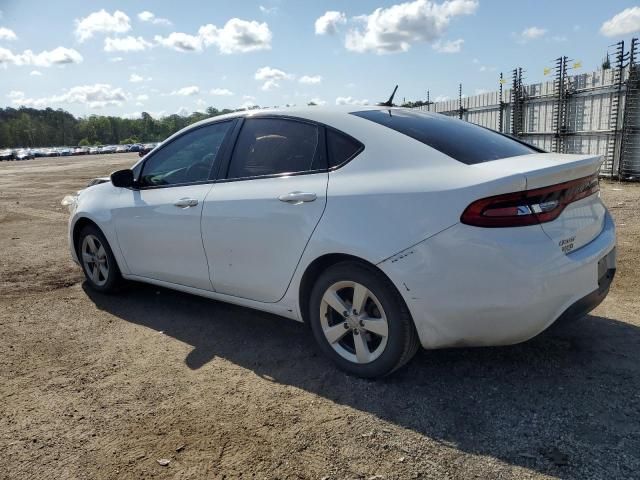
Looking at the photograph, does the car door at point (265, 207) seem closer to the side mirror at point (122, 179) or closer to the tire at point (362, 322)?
the tire at point (362, 322)

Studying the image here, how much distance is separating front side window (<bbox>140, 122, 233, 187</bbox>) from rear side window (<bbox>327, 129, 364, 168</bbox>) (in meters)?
1.01

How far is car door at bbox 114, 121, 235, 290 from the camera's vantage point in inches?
149

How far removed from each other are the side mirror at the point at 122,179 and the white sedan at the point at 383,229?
1.39ft

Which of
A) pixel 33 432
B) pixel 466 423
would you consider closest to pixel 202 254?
pixel 33 432

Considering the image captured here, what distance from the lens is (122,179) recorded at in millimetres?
4367

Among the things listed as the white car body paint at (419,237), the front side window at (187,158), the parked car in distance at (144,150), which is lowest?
the parked car in distance at (144,150)

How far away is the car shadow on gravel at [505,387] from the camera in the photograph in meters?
2.33

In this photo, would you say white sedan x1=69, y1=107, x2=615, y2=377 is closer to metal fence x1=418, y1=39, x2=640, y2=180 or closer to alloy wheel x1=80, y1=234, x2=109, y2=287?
alloy wheel x1=80, y1=234, x2=109, y2=287

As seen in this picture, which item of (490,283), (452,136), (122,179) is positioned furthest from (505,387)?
(122,179)

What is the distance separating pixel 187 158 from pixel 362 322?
2.09 m

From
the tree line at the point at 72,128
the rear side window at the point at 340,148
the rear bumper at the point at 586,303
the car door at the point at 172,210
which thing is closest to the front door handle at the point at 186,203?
the car door at the point at 172,210

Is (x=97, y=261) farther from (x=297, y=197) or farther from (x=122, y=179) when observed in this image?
(x=297, y=197)

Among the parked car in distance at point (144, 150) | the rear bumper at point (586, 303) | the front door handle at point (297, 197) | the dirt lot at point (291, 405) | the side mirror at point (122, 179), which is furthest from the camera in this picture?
the parked car in distance at point (144, 150)

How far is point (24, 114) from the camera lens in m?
136
